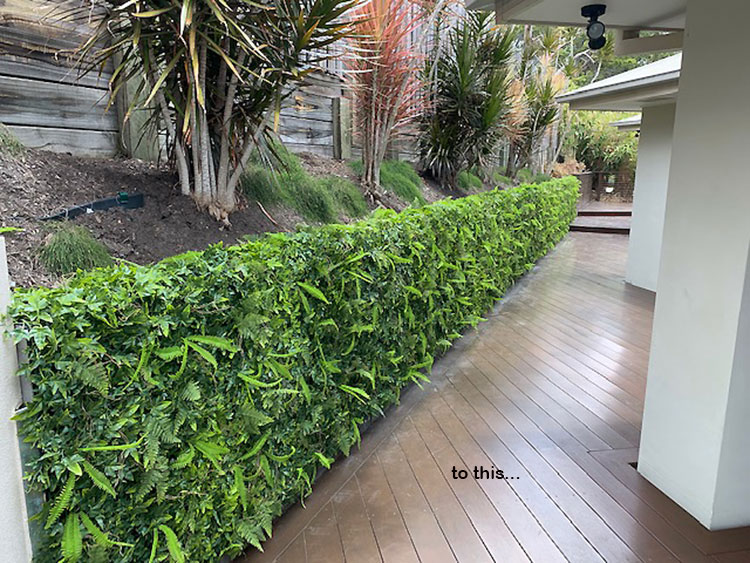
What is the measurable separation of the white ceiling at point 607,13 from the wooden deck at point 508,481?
238 centimetres

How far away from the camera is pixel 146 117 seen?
137 inches

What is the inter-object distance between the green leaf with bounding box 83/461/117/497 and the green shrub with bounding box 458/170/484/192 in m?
7.37

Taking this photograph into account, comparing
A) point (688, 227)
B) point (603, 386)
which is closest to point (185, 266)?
point (688, 227)

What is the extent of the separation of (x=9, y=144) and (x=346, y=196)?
2.68 metres

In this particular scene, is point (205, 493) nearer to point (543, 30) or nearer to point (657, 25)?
point (657, 25)

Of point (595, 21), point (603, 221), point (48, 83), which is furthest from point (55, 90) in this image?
point (603, 221)

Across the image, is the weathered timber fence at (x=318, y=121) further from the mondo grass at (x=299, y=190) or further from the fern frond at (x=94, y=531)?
the fern frond at (x=94, y=531)

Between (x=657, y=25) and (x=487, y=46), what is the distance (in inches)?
176

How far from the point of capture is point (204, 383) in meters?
1.70

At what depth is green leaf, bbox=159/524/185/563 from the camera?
5.11 ft

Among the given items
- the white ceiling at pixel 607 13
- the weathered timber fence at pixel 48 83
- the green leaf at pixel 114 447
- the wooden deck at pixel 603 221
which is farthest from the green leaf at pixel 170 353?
the wooden deck at pixel 603 221

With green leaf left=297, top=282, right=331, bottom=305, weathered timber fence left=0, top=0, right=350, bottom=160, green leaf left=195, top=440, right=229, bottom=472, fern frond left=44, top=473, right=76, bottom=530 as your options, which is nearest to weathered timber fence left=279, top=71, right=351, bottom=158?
weathered timber fence left=0, top=0, right=350, bottom=160

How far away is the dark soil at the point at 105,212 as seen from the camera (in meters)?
2.33

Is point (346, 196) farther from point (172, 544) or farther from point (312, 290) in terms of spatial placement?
point (172, 544)
